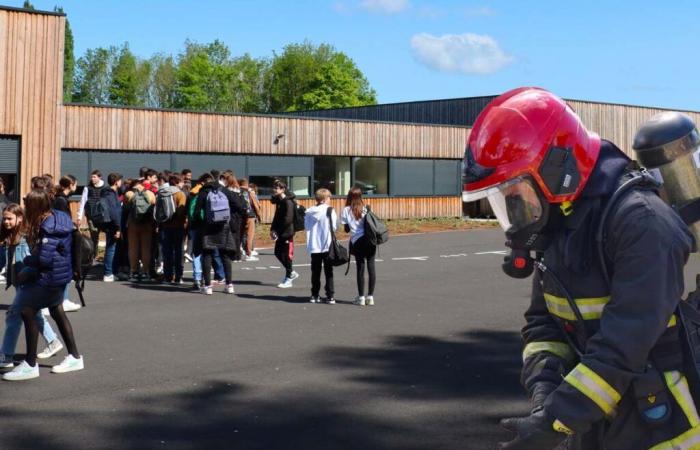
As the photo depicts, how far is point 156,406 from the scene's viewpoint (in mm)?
6836

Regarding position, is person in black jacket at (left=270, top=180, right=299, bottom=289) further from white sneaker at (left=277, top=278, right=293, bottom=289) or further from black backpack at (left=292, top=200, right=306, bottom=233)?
black backpack at (left=292, top=200, right=306, bottom=233)

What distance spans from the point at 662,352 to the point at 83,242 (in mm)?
6976

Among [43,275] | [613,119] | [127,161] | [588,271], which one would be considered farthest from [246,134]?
[588,271]

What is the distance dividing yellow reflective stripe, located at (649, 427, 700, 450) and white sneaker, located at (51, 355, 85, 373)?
6.45 meters

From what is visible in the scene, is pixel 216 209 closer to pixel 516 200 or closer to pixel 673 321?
pixel 516 200

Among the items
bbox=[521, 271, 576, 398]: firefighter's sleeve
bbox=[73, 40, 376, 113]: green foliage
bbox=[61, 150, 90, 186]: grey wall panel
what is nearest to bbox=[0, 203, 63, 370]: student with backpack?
bbox=[521, 271, 576, 398]: firefighter's sleeve

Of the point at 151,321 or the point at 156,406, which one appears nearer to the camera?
the point at 156,406

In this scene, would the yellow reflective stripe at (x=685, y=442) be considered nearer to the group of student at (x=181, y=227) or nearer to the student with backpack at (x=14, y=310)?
the student with backpack at (x=14, y=310)

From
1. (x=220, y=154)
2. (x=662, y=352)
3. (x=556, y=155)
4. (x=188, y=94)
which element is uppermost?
(x=188, y=94)

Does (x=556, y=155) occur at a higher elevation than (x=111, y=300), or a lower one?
higher

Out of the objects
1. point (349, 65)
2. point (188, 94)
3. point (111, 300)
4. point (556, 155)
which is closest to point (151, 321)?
point (111, 300)

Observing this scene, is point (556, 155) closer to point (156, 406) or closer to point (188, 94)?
point (156, 406)

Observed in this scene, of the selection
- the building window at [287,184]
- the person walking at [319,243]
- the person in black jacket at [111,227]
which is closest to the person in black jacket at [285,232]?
the person walking at [319,243]

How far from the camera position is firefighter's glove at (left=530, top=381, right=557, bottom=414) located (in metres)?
2.64
